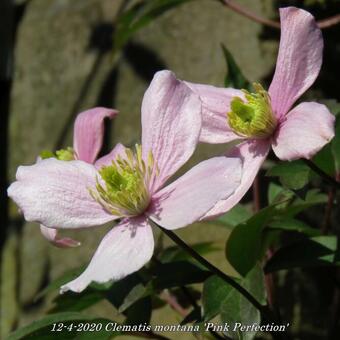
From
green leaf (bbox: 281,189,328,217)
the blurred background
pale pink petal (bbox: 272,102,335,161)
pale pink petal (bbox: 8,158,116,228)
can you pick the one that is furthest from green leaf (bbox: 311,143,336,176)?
the blurred background

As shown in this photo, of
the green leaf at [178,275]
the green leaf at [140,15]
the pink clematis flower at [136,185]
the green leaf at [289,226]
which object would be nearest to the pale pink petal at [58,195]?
the pink clematis flower at [136,185]

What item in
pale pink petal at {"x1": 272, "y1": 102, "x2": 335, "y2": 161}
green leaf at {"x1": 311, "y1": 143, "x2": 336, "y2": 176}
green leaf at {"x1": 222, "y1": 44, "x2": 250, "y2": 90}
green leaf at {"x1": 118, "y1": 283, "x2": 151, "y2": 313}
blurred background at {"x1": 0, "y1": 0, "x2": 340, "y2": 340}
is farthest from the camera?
blurred background at {"x1": 0, "y1": 0, "x2": 340, "y2": 340}

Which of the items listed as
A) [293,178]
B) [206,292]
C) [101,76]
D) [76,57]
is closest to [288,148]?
[293,178]

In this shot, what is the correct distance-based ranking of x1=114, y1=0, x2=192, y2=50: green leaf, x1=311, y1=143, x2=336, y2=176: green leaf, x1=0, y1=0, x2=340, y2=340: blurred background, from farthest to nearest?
x1=0, y1=0, x2=340, y2=340: blurred background → x1=114, y1=0, x2=192, y2=50: green leaf → x1=311, y1=143, x2=336, y2=176: green leaf

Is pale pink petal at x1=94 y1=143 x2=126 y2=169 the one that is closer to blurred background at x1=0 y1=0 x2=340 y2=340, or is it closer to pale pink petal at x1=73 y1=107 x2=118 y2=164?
pale pink petal at x1=73 y1=107 x2=118 y2=164

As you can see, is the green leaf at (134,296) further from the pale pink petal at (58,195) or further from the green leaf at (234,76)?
the green leaf at (234,76)

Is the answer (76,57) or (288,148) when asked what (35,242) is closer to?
(76,57)

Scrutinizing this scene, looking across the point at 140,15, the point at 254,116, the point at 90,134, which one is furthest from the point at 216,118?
the point at 140,15
